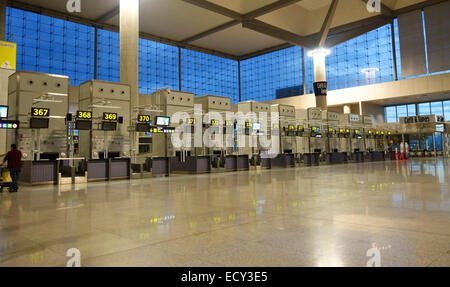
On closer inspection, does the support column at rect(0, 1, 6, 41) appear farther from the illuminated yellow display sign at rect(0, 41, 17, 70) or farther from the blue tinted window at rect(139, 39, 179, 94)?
the blue tinted window at rect(139, 39, 179, 94)

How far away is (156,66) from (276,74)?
60.3 feet

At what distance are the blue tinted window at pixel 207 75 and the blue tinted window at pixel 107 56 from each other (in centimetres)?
933

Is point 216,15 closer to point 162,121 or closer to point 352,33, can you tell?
point 352,33

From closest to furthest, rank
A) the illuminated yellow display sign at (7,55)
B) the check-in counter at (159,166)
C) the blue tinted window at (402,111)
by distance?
1. the check-in counter at (159,166)
2. the illuminated yellow display sign at (7,55)
3. the blue tinted window at (402,111)

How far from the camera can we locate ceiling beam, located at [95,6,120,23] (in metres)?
32.3

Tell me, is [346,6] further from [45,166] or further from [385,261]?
[385,261]

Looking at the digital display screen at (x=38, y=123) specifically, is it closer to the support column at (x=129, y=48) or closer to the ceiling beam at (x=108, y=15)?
the support column at (x=129, y=48)

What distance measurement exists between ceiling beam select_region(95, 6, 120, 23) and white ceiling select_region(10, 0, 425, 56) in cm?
33

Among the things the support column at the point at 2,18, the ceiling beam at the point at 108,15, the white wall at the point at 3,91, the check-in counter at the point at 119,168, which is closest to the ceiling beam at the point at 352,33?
the ceiling beam at the point at 108,15

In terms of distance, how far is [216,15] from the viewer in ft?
114

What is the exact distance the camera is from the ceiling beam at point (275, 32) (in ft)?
112

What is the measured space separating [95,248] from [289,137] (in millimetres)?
24699

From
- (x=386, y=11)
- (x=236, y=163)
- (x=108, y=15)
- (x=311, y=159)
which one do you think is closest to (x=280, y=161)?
(x=311, y=159)
